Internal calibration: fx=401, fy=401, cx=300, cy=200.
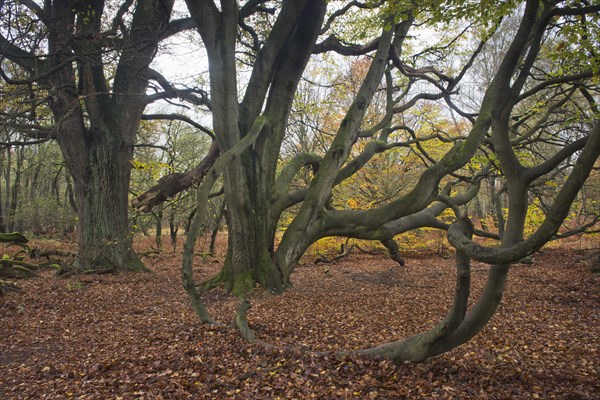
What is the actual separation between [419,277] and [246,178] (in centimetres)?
580

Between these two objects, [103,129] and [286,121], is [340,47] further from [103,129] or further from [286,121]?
[103,129]

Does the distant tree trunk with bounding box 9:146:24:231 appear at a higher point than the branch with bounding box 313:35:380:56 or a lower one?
lower

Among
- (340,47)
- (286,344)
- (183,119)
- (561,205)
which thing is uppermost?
(340,47)

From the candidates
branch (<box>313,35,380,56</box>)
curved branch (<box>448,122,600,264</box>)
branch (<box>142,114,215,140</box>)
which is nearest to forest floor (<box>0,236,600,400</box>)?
curved branch (<box>448,122,600,264</box>)

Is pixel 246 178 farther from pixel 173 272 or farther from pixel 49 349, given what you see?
pixel 173 272

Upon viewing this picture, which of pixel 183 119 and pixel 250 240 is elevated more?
pixel 183 119

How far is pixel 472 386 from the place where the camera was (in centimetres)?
355

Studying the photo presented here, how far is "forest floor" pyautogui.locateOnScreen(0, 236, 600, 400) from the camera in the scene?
3.51m

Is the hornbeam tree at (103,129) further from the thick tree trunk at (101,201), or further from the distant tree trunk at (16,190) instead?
the distant tree trunk at (16,190)

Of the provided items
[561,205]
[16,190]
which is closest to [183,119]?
[561,205]

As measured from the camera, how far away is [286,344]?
15.2 ft

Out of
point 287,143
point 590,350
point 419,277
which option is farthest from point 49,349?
→ point 287,143

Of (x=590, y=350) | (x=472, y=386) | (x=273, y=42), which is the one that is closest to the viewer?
(x=472, y=386)

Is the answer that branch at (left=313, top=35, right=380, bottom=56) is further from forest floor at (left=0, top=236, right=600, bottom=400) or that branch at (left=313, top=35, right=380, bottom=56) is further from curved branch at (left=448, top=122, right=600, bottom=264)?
curved branch at (left=448, top=122, right=600, bottom=264)
